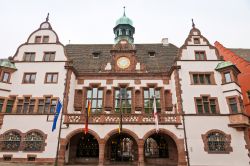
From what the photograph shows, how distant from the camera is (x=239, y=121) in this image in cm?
1842

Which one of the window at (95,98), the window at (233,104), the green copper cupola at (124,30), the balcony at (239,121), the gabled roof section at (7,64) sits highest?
the green copper cupola at (124,30)

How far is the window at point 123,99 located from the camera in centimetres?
2192

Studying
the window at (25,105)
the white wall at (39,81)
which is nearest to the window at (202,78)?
the white wall at (39,81)

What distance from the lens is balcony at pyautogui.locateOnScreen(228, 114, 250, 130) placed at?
18.3m

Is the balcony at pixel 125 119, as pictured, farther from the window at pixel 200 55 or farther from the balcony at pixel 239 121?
the window at pixel 200 55

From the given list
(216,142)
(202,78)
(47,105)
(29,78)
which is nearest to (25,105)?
(47,105)

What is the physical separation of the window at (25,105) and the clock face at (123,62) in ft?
34.6

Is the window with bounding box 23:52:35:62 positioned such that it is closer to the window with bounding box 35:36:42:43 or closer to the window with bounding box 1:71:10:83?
the window with bounding box 35:36:42:43

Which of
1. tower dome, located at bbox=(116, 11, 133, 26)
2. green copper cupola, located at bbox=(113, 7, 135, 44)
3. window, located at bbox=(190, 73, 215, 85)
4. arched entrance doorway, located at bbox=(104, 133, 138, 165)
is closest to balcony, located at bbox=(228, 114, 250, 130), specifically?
window, located at bbox=(190, 73, 215, 85)

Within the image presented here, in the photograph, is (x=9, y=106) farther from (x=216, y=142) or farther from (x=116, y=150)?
(x=216, y=142)

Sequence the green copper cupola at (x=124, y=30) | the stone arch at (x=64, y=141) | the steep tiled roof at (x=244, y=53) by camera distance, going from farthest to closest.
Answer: the green copper cupola at (x=124, y=30) → the steep tiled roof at (x=244, y=53) → the stone arch at (x=64, y=141)

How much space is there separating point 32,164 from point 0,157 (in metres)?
3.37

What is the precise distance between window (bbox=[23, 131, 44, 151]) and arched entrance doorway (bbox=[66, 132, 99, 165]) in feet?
9.38

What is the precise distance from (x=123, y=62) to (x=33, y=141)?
1305 cm
